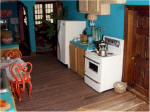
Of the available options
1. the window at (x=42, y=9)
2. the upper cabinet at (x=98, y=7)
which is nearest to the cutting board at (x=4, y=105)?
the upper cabinet at (x=98, y=7)

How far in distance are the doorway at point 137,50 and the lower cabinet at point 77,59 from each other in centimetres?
125

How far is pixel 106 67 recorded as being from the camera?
4363 mm

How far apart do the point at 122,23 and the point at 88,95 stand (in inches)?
71.4

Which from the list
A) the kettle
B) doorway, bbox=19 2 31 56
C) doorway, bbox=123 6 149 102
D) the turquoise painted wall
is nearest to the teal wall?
doorway, bbox=123 6 149 102

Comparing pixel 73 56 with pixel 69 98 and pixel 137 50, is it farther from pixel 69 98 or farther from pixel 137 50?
pixel 137 50

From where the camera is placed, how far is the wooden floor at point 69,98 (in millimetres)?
3875

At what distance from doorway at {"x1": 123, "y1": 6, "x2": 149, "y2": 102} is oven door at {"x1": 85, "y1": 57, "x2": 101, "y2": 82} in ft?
2.14

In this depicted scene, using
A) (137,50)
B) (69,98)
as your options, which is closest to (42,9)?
(69,98)

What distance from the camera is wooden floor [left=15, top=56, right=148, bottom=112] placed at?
12.7ft

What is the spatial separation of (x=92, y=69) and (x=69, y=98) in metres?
0.91

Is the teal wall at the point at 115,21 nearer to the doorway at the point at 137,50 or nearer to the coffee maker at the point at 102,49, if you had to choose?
the doorway at the point at 137,50

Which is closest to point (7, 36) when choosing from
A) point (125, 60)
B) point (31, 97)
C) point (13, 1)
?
point (31, 97)

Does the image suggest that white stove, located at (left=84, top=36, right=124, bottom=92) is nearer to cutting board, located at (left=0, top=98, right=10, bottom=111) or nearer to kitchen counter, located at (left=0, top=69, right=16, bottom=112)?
kitchen counter, located at (left=0, top=69, right=16, bottom=112)

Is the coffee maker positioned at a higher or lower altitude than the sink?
higher
